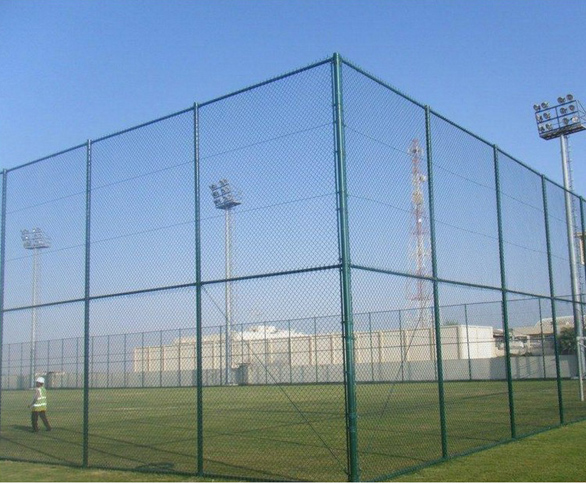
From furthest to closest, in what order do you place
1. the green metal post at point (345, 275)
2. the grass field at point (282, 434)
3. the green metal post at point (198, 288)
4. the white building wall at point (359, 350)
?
1. the white building wall at point (359, 350)
2. the grass field at point (282, 434)
3. the green metal post at point (198, 288)
4. the green metal post at point (345, 275)

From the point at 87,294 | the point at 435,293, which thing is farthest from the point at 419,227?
A: the point at 87,294

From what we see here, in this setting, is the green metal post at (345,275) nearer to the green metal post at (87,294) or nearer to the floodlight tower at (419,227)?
the floodlight tower at (419,227)

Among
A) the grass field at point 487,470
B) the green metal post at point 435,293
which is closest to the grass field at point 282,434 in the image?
the grass field at point 487,470

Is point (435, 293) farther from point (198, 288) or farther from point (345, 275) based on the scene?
point (198, 288)

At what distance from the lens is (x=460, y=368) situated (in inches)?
1345

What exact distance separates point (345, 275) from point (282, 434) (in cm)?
685

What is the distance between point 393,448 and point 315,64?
18.9 feet

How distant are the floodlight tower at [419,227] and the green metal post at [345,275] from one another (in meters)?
2.13

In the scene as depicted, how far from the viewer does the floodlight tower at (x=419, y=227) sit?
973cm

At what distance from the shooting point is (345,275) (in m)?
7.57

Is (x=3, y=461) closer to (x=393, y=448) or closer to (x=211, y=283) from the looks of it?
(x=211, y=283)

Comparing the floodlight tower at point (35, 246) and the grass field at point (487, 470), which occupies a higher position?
the floodlight tower at point (35, 246)

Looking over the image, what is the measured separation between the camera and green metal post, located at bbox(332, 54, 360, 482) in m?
7.32

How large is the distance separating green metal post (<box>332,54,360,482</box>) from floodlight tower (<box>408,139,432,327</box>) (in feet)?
7.00
